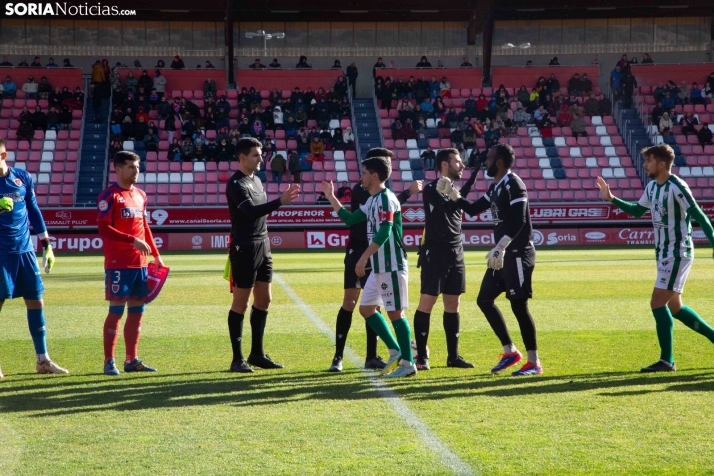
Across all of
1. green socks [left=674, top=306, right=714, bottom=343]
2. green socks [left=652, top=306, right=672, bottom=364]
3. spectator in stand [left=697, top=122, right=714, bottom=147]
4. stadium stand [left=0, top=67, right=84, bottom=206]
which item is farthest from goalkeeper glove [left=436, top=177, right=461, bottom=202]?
spectator in stand [left=697, top=122, right=714, bottom=147]

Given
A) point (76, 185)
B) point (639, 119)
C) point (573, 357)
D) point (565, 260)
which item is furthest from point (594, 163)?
point (573, 357)

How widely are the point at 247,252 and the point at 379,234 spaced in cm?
132

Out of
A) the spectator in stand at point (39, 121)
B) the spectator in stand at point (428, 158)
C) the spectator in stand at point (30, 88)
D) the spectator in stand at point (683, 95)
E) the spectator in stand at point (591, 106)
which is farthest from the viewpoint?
the spectator in stand at point (683, 95)

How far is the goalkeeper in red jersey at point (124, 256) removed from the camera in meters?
6.88

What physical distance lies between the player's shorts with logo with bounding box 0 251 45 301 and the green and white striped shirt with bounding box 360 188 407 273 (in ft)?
9.20

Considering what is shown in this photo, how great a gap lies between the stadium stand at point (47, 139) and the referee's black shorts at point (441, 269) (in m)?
23.7

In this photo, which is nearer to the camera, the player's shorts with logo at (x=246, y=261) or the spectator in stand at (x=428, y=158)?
the player's shorts with logo at (x=246, y=261)

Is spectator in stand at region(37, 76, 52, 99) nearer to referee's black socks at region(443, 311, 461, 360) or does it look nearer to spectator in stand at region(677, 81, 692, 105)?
spectator in stand at region(677, 81, 692, 105)

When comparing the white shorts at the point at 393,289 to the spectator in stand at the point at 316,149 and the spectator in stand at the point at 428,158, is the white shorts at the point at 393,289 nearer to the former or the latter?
the spectator in stand at the point at 428,158

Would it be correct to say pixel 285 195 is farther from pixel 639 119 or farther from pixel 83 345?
pixel 639 119

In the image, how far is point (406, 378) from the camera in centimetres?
662

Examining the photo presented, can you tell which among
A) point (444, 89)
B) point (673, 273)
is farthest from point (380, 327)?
point (444, 89)

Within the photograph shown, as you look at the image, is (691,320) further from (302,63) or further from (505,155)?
(302,63)

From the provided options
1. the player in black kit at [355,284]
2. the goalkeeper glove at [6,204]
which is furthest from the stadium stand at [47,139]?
the player in black kit at [355,284]
